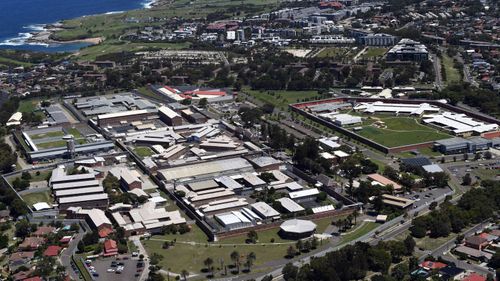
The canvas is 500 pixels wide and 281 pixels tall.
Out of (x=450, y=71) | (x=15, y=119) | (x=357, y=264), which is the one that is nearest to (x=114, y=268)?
(x=357, y=264)

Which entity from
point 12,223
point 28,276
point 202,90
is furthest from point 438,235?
point 202,90

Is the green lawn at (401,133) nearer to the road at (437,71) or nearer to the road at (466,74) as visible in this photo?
the road at (437,71)

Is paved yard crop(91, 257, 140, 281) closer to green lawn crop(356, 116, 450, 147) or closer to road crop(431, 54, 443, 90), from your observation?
green lawn crop(356, 116, 450, 147)

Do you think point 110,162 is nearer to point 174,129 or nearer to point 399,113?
point 174,129

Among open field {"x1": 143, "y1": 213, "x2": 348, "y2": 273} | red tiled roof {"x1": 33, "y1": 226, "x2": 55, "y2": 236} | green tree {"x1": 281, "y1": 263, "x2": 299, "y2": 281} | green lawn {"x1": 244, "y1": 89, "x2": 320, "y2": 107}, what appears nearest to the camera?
green tree {"x1": 281, "y1": 263, "x2": 299, "y2": 281}

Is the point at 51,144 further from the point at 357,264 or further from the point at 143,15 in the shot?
the point at 143,15

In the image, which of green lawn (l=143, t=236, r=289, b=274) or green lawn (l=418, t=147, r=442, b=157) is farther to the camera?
green lawn (l=418, t=147, r=442, b=157)

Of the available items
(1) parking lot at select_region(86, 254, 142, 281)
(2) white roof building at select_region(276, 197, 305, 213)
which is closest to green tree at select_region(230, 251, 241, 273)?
(1) parking lot at select_region(86, 254, 142, 281)
